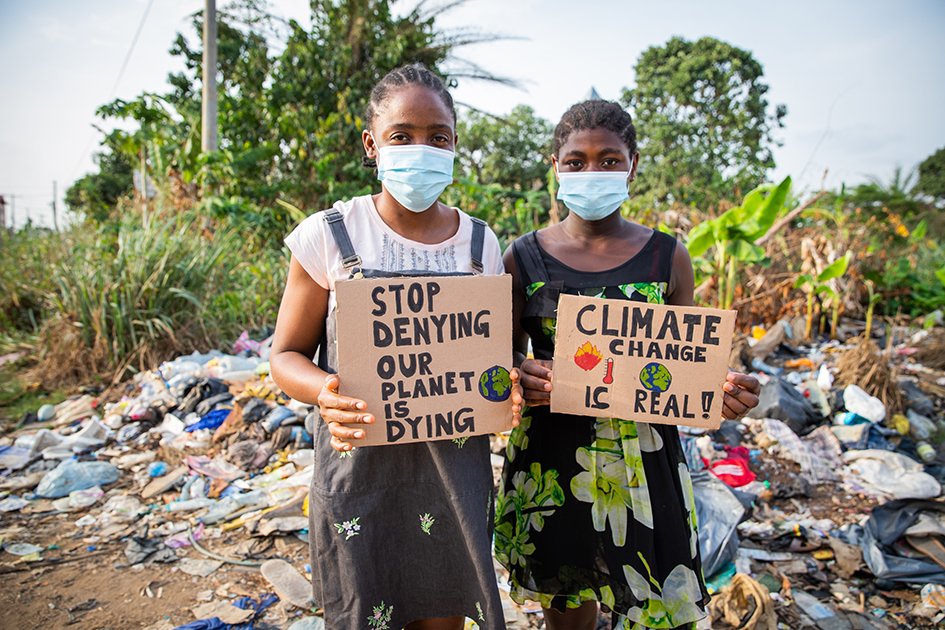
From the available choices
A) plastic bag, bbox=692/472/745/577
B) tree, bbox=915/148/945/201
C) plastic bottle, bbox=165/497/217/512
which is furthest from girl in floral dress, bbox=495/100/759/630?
tree, bbox=915/148/945/201

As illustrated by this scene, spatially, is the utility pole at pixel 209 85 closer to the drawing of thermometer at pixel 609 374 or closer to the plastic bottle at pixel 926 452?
the drawing of thermometer at pixel 609 374

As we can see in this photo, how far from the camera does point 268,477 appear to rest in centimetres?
337

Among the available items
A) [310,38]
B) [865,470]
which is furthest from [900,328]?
[310,38]

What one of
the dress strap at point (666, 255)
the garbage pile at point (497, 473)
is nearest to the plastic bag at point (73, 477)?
the garbage pile at point (497, 473)

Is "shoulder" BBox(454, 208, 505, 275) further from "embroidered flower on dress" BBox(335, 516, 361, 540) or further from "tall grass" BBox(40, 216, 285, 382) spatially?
"tall grass" BBox(40, 216, 285, 382)

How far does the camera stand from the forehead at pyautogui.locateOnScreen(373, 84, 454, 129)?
1.38m

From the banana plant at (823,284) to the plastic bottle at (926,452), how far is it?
1984 mm

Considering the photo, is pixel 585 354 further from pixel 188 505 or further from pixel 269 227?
pixel 269 227

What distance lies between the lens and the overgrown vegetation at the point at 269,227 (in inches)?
192

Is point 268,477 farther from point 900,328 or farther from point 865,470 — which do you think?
point 900,328

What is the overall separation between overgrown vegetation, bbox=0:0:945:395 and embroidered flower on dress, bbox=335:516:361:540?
4109 mm

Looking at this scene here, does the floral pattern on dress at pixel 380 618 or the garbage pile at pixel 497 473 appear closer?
the floral pattern on dress at pixel 380 618

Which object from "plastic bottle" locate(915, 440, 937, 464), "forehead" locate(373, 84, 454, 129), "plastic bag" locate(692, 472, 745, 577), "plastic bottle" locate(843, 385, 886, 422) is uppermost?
"forehead" locate(373, 84, 454, 129)

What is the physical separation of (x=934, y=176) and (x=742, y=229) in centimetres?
2981
